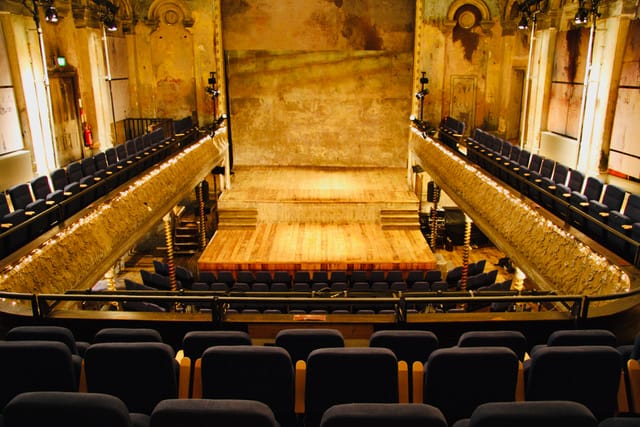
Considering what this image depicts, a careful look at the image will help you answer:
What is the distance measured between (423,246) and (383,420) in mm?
12144

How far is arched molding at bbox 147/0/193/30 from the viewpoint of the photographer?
16.7 metres

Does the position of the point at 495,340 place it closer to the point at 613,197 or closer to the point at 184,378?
the point at 184,378

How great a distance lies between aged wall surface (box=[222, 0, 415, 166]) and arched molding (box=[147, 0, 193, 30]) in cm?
121

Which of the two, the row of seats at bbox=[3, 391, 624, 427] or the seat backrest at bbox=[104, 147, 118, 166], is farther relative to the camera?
the seat backrest at bbox=[104, 147, 118, 166]

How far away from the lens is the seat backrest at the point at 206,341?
3.59 meters

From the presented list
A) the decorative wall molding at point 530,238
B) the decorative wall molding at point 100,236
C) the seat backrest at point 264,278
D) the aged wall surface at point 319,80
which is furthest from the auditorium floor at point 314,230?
the decorative wall molding at point 530,238

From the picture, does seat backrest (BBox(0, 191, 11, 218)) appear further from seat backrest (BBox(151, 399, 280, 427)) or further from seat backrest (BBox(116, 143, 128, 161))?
seat backrest (BBox(151, 399, 280, 427))

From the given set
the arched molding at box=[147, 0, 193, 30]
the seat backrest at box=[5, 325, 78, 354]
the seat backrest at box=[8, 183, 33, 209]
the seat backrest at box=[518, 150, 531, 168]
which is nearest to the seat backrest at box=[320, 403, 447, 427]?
the seat backrest at box=[5, 325, 78, 354]

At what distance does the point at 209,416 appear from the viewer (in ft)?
7.22

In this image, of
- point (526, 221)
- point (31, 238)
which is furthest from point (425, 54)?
point (31, 238)

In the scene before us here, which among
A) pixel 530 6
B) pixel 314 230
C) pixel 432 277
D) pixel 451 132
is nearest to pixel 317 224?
pixel 314 230

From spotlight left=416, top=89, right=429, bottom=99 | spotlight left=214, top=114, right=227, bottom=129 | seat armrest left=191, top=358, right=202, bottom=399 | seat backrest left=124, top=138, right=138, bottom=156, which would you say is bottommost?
seat armrest left=191, top=358, right=202, bottom=399

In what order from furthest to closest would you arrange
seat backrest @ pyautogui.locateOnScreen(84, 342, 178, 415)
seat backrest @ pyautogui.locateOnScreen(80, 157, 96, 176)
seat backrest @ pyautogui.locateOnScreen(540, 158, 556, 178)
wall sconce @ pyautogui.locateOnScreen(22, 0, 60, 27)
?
1. wall sconce @ pyautogui.locateOnScreen(22, 0, 60, 27)
2. seat backrest @ pyautogui.locateOnScreen(540, 158, 556, 178)
3. seat backrest @ pyautogui.locateOnScreen(80, 157, 96, 176)
4. seat backrest @ pyautogui.locateOnScreen(84, 342, 178, 415)

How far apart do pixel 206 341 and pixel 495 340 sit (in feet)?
6.62
